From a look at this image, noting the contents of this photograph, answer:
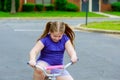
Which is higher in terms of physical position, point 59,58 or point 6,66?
point 59,58

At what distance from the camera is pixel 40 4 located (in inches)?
1912

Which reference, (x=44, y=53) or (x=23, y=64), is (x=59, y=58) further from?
(x=23, y=64)

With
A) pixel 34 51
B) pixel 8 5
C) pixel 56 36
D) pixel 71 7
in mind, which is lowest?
pixel 71 7

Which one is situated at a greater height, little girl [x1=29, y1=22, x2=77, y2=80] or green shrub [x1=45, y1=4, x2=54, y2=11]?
little girl [x1=29, y1=22, x2=77, y2=80]

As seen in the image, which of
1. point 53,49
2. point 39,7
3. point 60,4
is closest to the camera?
point 53,49

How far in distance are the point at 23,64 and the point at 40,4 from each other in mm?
37442

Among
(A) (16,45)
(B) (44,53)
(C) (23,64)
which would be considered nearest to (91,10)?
(A) (16,45)

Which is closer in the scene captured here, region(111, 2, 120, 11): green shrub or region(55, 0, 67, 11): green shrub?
region(55, 0, 67, 11): green shrub

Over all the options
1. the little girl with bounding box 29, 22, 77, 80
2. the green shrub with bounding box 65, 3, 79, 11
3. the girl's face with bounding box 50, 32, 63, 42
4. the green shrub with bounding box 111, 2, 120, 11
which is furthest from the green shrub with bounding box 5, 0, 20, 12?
the girl's face with bounding box 50, 32, 63, 42

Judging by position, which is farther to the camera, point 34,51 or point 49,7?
point 49,7

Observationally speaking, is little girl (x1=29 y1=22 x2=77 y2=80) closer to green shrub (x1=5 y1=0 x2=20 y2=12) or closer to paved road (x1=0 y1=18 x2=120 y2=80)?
paved road (x1=0 y1=18 x2=120 y2=80)

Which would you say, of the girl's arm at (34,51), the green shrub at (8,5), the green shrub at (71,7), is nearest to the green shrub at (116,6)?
the green shrub at (71,7)

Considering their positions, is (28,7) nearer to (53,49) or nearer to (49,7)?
(49,7)

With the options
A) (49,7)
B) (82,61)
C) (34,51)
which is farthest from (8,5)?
(34,51)
